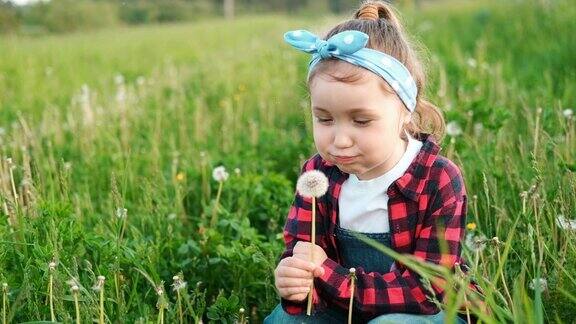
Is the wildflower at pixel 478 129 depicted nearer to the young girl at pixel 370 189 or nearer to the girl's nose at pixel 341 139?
the young girl at pixel 370 189

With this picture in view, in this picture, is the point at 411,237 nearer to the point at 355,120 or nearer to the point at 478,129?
the point at 355,120

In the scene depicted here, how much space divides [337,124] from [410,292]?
519mm

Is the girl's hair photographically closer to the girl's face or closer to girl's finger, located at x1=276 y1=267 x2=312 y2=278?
the girl's face

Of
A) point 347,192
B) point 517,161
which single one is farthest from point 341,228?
point 517,161

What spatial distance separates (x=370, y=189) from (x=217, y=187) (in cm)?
140

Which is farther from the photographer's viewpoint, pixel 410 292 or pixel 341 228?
pixel 341 228

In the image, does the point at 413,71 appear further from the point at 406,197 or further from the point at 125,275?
the point at 125,275

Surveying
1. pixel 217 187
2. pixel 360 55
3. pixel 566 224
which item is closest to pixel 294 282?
pixel 360 55

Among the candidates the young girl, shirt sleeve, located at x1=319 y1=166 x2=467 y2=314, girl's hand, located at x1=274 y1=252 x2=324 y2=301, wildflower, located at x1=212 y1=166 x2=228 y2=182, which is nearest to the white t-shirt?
the young girl

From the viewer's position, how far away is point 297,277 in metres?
2.05

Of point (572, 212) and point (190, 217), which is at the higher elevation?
point (572, 212)

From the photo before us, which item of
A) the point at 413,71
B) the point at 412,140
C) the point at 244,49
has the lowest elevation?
the point at 244,49

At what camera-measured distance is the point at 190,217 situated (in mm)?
3123

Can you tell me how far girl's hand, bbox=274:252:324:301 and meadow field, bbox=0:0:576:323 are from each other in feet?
0.85
